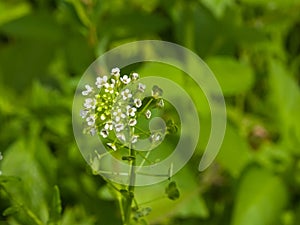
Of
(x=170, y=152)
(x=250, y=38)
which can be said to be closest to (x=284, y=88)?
(x=250, y=38)

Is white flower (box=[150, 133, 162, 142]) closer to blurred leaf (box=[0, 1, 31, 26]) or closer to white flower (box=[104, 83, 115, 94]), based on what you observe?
white flower (box=[104, 83, 115, 94])

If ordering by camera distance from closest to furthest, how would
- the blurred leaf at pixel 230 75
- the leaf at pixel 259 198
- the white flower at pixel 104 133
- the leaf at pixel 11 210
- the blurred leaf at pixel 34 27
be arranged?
the white flower at pixel 104 133, the leaf at pixel 11 210, the leaf at pixel 259 198, the blurred leaf at pixel 230 75, the blurred leaf at pixel 34 27

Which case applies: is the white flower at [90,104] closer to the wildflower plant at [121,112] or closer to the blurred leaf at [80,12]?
the wildflower plant at [121,112]

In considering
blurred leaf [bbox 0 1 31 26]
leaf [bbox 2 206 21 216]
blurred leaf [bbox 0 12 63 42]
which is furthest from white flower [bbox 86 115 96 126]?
blurred leaf [bbox 0 1 31 26]

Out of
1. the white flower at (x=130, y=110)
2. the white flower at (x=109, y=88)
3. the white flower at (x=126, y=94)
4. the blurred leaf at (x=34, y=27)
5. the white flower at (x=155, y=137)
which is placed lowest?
the white flower at (x=155, y=137)

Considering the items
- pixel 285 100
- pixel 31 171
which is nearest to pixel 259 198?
pixel 285 100

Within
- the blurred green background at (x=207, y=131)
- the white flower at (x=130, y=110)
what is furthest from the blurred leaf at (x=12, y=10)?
the white flower at (x=130, y=110)
